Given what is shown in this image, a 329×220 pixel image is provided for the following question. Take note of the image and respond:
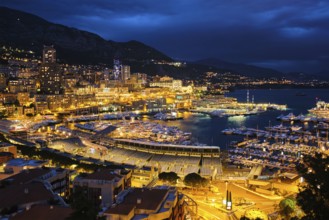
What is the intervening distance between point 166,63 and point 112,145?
85.1m

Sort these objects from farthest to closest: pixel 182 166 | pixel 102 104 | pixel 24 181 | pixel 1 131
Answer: pixel 102 104
pixel 1 131
pixel 182 166
pixel 24 181

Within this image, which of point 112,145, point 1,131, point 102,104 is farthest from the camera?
point 102,104

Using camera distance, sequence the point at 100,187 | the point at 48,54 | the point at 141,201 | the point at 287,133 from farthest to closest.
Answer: the point at 48,54, the point at 287,133, the point at 100,187, the point at 141,201

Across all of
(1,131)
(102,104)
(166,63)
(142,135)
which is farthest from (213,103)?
(166,63)

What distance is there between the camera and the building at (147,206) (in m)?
6.39

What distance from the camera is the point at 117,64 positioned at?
2936 inches

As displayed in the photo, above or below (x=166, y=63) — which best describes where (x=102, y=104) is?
below

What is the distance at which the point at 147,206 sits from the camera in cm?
682

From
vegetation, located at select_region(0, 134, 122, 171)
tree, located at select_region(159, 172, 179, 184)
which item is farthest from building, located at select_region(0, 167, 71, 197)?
tree, located at select_region(159, 172, 179, 184)

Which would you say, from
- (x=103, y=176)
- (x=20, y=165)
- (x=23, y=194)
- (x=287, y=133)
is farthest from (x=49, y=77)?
(x=23, y=194)

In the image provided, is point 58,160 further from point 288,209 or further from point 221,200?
point 288,209

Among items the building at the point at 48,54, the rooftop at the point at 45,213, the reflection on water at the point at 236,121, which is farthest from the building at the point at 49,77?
the rooftop at the point at 45,213

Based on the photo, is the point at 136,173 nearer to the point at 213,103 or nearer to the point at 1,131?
the point at 1,131

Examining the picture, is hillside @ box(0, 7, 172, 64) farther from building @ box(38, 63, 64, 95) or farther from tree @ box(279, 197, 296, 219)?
tree @ box(279, 197, 296, 219)
